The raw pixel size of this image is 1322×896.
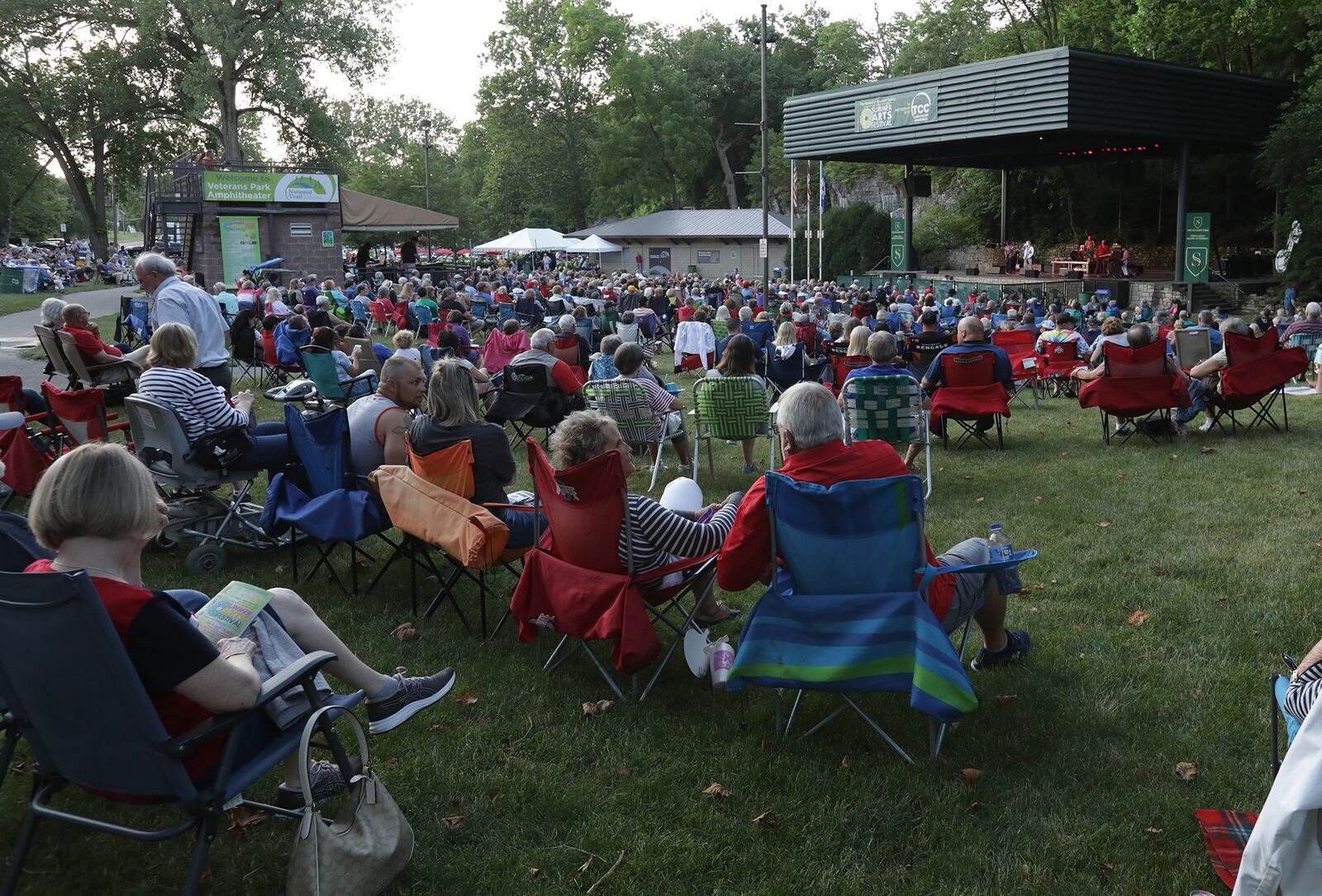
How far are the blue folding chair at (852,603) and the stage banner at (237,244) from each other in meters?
26.9

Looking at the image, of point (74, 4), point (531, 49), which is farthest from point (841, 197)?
point (74, 4)

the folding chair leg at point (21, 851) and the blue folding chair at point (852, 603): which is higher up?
the blue folding chair at point (852, 603)

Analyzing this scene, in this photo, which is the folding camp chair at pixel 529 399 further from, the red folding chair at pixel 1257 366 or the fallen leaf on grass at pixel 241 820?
the fallen leaf on grass at pixel 241 820

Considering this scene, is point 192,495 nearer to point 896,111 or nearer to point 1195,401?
point 1195,401

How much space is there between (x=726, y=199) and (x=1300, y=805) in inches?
2662

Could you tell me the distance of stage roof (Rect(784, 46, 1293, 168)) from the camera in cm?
2277

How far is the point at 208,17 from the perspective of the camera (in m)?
33.9

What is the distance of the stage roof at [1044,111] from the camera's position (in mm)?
22766

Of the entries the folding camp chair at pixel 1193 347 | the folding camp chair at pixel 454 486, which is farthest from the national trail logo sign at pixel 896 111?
the folding camp chair at pixel 454 486

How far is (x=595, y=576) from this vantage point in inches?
161

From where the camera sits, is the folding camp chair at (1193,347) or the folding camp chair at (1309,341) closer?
the folding camp chair at (1193,347)

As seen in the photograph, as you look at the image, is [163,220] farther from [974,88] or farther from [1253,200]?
[1253,200]

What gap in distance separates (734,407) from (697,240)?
46841 mm

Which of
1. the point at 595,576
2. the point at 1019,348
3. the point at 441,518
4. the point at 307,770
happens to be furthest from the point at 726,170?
the point at 307,770
